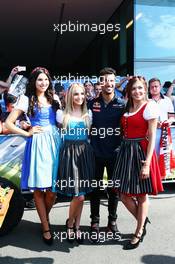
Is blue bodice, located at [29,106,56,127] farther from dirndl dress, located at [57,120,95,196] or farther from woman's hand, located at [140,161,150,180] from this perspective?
woman's hand, located at [140,161,150,180]

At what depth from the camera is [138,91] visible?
3414 mm

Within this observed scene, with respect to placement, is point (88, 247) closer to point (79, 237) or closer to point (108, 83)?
point (79, 237)

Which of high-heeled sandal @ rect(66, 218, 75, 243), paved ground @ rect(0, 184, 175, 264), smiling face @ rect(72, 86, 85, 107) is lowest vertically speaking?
paved ground @ rect(0, 184, 175, 264)

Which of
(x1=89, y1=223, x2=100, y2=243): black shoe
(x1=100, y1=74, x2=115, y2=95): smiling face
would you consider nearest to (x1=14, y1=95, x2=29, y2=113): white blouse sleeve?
(x1=100, y1=74, x2=115, y2=95): smiling face

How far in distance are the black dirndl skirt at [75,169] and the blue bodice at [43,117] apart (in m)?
0.27

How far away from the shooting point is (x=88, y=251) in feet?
11.4

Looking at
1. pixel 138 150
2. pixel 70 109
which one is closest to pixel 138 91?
pixel 138 150

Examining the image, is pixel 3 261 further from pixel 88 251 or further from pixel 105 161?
pixel 105 161

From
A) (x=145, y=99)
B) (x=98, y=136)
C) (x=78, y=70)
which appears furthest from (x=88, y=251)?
(x=78, y=70)

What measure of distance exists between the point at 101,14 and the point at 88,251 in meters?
8.68

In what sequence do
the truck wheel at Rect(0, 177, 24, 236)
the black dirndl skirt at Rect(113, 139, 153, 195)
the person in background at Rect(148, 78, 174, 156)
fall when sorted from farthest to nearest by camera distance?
1. the person in background at Rect(148, 78, 174, 156)
2. the truck wheel at Rect(0, 177, 24, 236)
3. the black dirndl skirt at Rect(113, 139, 153, 195)

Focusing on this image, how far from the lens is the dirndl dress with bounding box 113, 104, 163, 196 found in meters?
3.40

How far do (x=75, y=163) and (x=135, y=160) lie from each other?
59 cm

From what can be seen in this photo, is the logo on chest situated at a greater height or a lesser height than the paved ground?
greater
